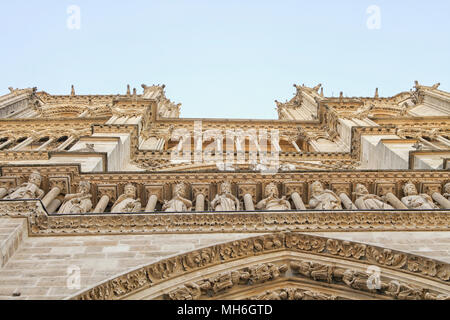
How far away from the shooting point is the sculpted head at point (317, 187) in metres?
12.4

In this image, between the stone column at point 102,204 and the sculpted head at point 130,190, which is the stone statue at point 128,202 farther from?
the stone column at point 102,204

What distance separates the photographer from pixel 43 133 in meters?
28.1

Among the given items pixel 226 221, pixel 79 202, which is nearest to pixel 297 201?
pixel 226 221

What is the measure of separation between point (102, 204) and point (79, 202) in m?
0.54

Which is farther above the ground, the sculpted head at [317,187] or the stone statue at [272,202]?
the sculpted head at [317,187]

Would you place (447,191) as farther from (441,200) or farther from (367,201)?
(367,201)

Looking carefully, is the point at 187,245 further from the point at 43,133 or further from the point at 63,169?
the point at 43,133

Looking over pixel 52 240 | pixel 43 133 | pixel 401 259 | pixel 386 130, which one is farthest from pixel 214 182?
pixel 43 133

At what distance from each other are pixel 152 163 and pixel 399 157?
10.0 meters

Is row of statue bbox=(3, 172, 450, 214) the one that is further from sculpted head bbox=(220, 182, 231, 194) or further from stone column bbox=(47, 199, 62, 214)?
stone column bbox=(47, 199, 62, 214)

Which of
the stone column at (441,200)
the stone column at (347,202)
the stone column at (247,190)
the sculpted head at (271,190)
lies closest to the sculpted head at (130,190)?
the stone column at (247,190)

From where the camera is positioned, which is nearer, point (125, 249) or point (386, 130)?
point (125, 249)

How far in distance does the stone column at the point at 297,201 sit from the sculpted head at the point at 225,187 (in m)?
1.58

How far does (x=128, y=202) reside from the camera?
467 inches
